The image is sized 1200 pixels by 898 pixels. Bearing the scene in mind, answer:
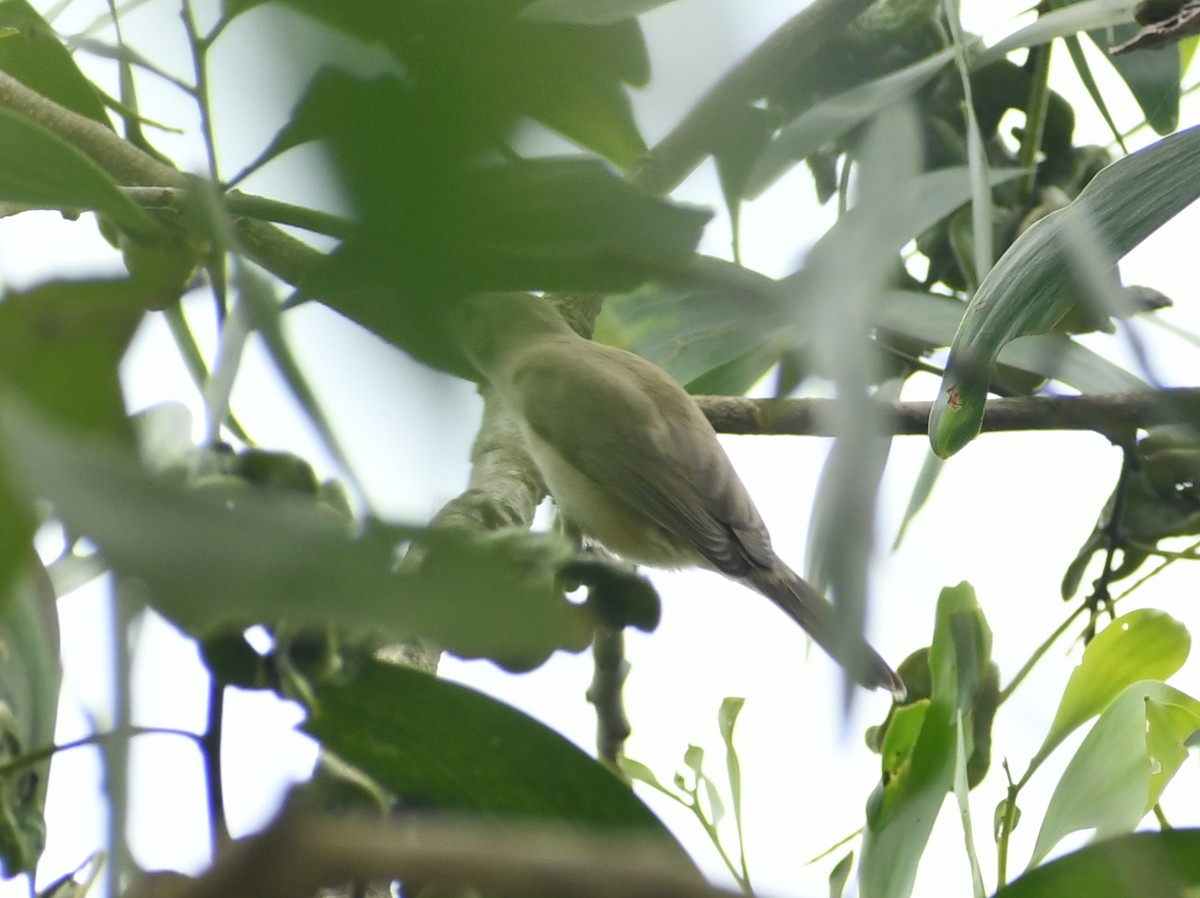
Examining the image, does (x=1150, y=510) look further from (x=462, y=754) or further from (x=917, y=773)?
(x=462, y=754)

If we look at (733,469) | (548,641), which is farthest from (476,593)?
Result: (733,469)

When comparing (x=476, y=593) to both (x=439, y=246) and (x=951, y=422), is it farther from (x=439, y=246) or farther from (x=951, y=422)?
(x=951, y=422)

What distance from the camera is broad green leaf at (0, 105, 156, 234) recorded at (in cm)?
44

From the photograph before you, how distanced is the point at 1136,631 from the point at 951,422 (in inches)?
15.3

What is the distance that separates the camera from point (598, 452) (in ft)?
6.66

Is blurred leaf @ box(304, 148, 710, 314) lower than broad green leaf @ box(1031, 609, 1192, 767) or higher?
lower

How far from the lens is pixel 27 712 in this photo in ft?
1.91

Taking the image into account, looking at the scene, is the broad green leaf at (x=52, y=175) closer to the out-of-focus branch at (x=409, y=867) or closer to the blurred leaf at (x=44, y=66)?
the out-of-focus branch at (x=409, y=867)

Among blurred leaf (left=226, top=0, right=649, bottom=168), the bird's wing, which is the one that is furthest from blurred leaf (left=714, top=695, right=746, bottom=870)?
the bird's wing

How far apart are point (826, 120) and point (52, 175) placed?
0.42m

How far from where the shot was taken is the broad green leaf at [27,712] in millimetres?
503

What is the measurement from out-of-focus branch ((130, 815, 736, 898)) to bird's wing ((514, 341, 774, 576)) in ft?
5.78

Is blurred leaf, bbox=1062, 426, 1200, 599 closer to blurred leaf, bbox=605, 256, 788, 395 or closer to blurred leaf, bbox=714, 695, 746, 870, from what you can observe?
blurred leaf, bbox=605, 256, 788, 395

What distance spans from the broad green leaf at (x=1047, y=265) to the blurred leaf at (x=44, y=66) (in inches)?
26.9
